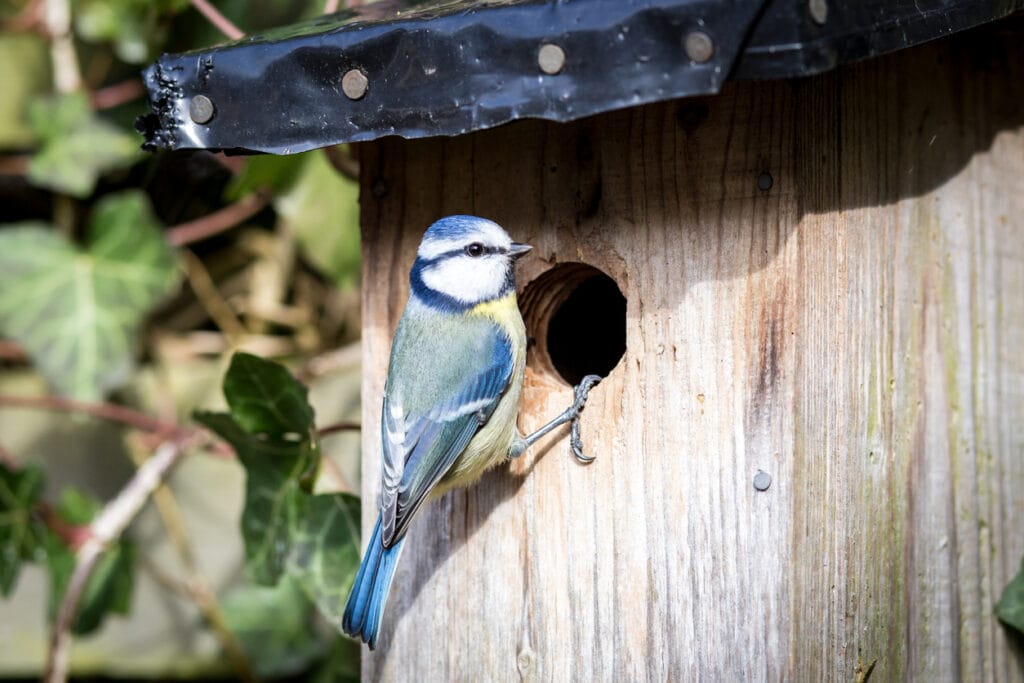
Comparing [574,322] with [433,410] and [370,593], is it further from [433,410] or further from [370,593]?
[370,593]

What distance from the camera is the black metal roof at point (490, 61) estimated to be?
135cm

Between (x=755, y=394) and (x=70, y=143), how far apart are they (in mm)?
1916

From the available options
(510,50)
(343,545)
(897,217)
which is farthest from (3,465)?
(897,217)

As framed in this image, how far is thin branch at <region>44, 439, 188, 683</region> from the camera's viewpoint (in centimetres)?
254

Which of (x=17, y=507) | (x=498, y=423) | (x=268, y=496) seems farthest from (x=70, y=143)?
(x=498, y=423)

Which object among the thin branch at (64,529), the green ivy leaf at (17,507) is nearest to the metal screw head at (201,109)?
the green ivy leaf at (17,507)

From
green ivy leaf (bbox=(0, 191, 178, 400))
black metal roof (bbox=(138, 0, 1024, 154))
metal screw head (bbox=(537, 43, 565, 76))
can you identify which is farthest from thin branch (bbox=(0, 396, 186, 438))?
metal screw head (bbox=(537, 43, 565, 76))

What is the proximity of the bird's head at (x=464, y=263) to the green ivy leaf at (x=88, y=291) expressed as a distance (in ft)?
3.61

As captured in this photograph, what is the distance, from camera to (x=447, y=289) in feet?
6.36

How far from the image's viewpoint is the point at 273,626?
2.96m

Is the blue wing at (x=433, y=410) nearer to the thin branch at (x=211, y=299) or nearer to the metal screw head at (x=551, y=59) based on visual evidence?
the metal screw head at (x=551, y=59)

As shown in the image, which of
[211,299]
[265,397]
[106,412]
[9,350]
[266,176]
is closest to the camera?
[265,397]

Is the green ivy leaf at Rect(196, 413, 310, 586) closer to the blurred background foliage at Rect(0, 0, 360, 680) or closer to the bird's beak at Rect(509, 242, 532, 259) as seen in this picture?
the blurred background foliage at Rect(0, 0, 360, 680)

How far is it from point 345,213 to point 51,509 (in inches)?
38.4
